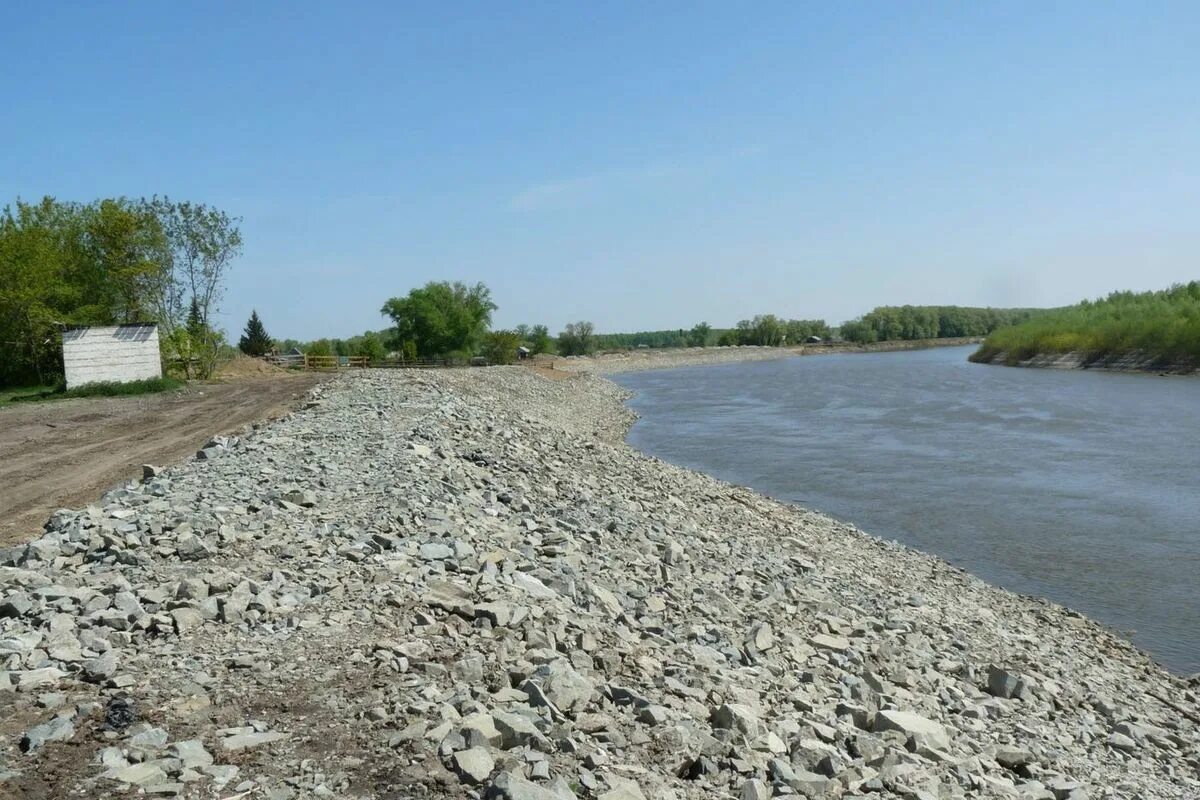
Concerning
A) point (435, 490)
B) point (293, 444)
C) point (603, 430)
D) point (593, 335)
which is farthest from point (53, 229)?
point (593, 335)

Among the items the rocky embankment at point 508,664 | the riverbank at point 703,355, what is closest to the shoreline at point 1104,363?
the riverbank at point 703,355

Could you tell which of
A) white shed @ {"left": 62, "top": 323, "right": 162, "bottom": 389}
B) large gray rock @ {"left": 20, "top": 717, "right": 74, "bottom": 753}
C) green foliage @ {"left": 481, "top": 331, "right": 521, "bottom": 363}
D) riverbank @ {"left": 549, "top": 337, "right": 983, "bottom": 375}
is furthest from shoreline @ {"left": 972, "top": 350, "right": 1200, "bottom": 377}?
large gray rock @ {"left": 20, "top": 717, "right": 74, "bottom": 753}

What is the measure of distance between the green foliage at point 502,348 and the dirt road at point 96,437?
42456mm

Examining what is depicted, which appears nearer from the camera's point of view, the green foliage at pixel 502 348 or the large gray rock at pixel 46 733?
the large gray rock at pixel 46 733

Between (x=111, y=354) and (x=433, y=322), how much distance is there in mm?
46992

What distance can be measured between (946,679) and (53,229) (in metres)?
44.0

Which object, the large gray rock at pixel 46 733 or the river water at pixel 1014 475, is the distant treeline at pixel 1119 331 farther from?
the large gray rock at pixel 46 733

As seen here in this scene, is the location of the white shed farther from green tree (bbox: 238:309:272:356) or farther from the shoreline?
the shoreline

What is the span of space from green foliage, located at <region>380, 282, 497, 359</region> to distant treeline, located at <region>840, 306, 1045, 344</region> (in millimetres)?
105104

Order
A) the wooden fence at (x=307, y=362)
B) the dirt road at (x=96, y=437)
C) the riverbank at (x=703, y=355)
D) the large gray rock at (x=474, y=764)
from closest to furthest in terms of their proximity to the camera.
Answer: the large gray rock at (x=474, y=764) < the dirt road at (x=96, y=437) < the wooden fence at (x=307, y=362) < the riverbank at (x=703, y=355)

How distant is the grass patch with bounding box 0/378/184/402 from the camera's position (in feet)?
95.8

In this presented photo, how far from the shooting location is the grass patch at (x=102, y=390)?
29188mm

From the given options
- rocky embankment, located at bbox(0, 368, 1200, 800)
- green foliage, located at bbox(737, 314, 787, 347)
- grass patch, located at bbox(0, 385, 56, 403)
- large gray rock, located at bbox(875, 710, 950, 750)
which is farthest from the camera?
green foliage, located at bbox(737, 314, 787, 347)

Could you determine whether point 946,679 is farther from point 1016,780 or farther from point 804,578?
point 804,578
